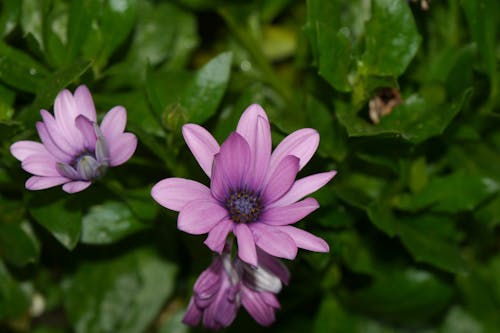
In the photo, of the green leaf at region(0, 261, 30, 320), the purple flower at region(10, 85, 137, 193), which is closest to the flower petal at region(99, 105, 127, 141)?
the purple flower at region(10, 85, 137, 193)

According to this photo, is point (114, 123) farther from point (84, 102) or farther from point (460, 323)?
point (460, 323)

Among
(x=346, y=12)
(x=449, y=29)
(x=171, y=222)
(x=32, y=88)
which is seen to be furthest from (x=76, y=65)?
(x=449, y=29)

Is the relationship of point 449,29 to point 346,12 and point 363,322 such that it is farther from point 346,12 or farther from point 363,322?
point 363,322

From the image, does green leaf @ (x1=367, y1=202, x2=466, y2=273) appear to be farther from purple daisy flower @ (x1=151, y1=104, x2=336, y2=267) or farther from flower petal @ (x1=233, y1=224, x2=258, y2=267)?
flower petal @ (x1=233, y1=224, x2=258, y2=267)

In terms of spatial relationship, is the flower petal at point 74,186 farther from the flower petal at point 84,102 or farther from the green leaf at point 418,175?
the green leaf at point 418,175

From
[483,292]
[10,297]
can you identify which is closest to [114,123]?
[10,297]
